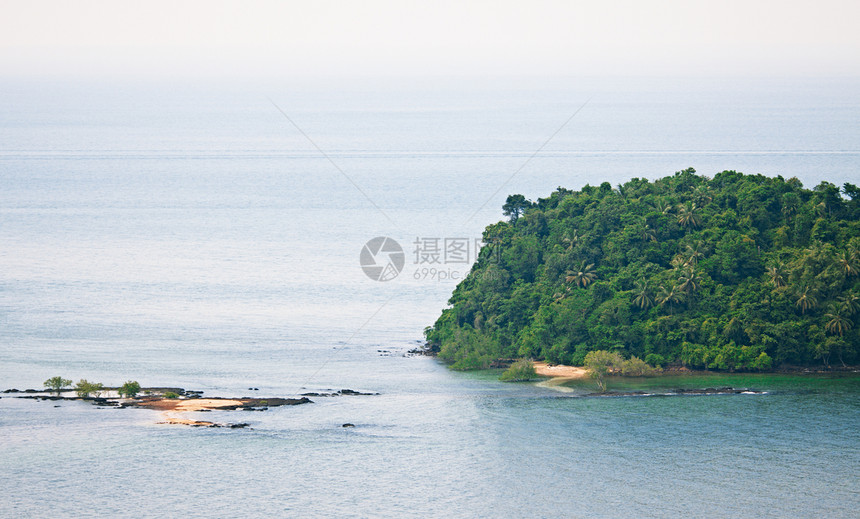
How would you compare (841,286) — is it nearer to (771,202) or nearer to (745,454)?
(771,202)

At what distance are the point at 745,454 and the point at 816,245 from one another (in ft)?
87.2

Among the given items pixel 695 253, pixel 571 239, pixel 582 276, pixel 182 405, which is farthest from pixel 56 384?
pixel 695 253

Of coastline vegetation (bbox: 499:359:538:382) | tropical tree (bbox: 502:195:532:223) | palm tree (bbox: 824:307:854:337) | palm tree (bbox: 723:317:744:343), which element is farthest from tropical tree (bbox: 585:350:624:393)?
tropical tree (bbox: 502:195:532:223)

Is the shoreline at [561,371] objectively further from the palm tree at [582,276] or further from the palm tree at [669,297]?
the palm tree at [669,297]

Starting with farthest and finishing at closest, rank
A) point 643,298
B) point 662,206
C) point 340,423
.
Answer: point 662,206, point 643,298, point 340,423

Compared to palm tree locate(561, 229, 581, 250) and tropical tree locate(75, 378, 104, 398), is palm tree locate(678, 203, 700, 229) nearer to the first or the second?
palm tree locate(561, 229, 581, 250)

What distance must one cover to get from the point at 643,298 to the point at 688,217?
1029 centimetres

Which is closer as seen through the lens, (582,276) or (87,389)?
(87,389)

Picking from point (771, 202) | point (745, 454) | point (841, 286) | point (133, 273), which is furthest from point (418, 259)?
point (745, 454)

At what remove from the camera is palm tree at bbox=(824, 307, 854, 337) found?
8419cm

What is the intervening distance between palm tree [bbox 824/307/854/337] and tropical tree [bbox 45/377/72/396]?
187 feet

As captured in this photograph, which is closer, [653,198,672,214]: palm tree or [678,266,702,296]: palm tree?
[678,266,702,296]: palm tree

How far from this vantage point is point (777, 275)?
289ft

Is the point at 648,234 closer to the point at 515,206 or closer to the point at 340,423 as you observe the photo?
the point at 515,206
